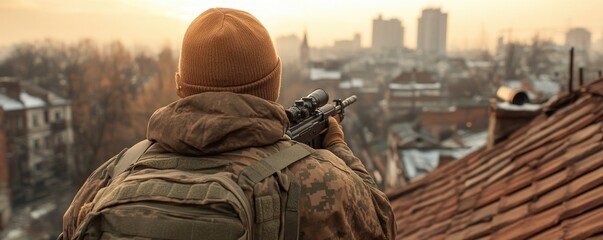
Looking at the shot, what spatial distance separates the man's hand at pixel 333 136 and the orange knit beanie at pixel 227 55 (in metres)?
0.69

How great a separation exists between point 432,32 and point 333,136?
7290 cm

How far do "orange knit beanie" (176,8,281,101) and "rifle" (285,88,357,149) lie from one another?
681mm

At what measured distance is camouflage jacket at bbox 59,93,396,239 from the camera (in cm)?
164

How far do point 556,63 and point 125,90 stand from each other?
38.7 metres

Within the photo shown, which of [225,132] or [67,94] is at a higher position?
[225,132]

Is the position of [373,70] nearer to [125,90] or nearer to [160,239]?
[125,90]

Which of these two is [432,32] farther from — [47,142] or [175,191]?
[175,191]

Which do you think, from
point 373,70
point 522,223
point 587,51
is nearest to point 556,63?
point 587,51

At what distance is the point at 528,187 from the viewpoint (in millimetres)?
3578

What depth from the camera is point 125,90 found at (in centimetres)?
2770

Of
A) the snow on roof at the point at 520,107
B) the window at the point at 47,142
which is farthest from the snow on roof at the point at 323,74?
the snow on roof at the point at 520,107

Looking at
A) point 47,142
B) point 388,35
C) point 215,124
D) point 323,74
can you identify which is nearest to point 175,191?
point 215,124

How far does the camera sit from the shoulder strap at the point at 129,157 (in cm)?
178

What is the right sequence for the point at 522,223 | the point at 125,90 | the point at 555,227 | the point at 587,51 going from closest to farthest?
1. the point at 555,227
2. the point at 522,223
3. the point at 125,90
4. the point at 587,51
